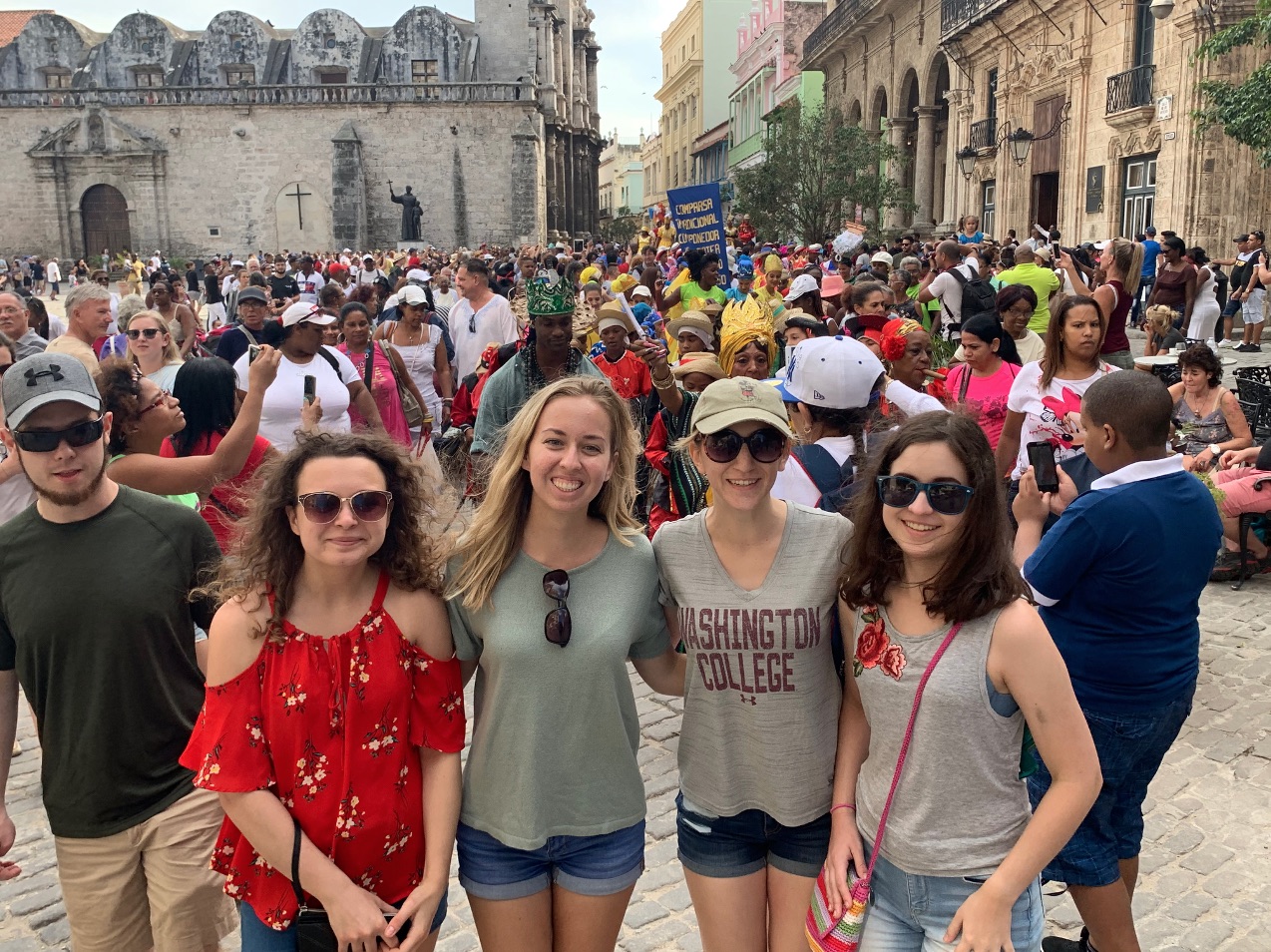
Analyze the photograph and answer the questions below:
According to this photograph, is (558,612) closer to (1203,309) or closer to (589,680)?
(589,680)

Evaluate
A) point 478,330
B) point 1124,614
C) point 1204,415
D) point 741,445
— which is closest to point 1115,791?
point 1124,614

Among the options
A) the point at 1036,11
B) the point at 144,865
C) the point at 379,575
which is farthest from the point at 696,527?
the point at 1036,11

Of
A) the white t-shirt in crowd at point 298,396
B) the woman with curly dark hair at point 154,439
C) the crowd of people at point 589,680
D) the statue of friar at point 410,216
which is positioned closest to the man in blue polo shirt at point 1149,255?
the white t-shirt in crowd at point 298,396

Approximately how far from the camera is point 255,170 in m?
47.4

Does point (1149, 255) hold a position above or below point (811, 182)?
below

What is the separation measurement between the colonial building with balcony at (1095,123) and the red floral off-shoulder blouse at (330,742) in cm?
1726

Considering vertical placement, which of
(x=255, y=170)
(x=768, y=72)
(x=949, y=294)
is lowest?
(x=949, y=294)

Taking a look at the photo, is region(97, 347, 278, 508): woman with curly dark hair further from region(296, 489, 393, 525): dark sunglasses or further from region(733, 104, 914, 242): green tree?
region(733, 104, 914, 242): green tree

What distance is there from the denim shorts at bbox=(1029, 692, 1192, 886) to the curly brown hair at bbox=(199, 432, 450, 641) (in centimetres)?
185

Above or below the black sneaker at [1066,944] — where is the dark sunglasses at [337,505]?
above

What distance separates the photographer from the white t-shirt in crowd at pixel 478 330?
30.5 feet

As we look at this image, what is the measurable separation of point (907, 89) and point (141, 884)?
33286 mm

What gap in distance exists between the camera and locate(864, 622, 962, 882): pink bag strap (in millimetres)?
2268

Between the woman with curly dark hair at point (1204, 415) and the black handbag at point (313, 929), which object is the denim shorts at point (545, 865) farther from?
the woman with curly dark hair at point (1204, 415)
